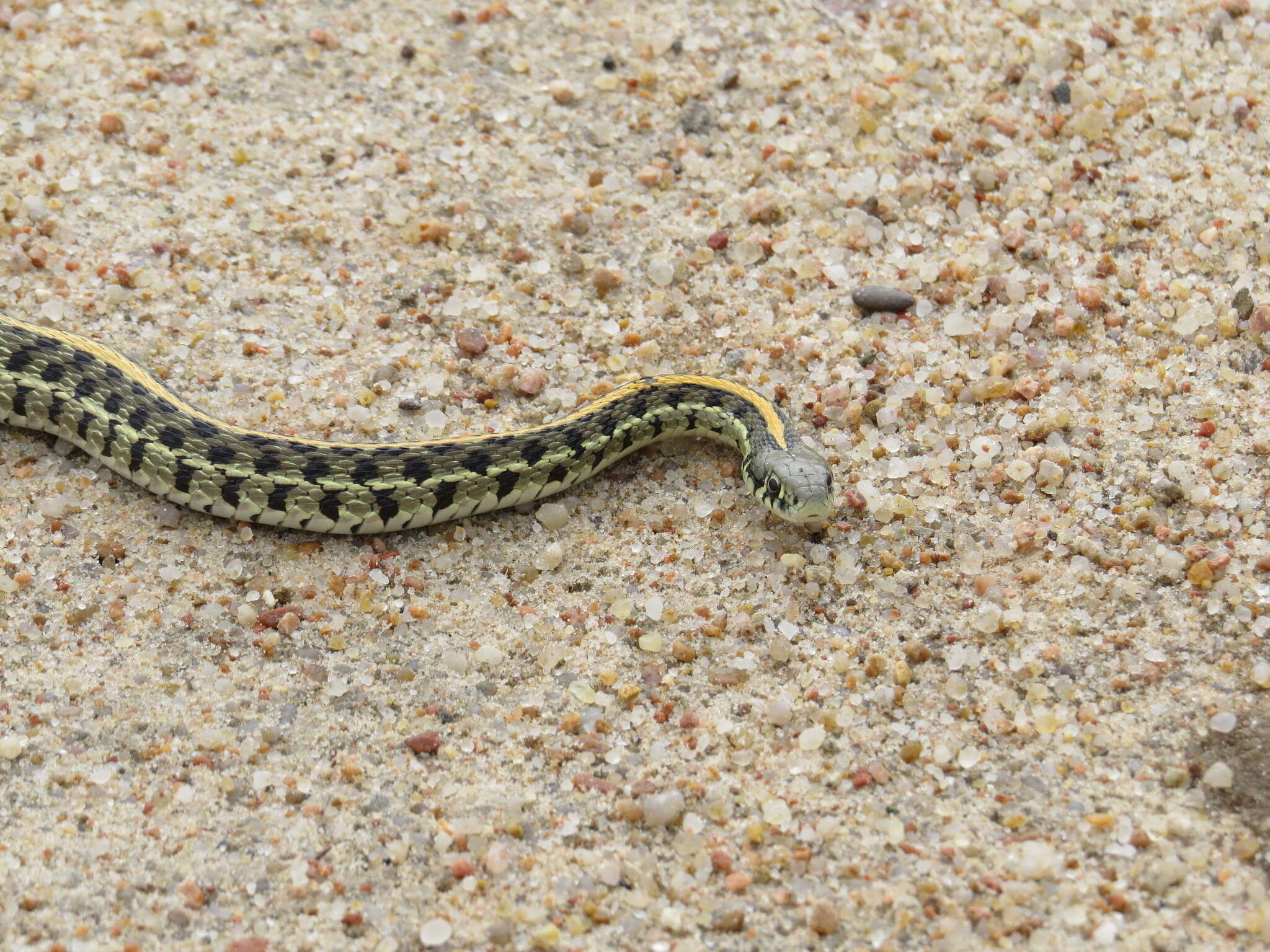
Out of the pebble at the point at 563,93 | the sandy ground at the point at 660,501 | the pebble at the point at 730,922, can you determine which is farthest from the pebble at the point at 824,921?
the pebble at the point at 563,93

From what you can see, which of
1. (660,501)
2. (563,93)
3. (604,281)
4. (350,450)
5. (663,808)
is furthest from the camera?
(563,93)

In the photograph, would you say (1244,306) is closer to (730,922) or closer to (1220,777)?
(1220,777)

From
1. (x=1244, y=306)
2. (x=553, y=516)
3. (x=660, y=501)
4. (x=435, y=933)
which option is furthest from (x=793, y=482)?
(x=1244, y=306)

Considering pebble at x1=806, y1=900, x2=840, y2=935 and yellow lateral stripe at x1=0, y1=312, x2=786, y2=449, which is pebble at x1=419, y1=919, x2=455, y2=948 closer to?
pebble at x1=806, y1=900, x2=840, y2=935

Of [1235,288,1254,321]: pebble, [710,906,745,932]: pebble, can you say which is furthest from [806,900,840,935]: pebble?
[1235,288,1254,321]: pebble

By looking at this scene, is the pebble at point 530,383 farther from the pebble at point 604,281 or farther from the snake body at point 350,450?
the pebble at point 604,281

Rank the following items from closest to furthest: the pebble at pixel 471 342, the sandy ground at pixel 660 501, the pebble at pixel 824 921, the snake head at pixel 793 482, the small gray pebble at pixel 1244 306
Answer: the pebble at pixel 824 921 < the sandy ground at pixel 660 501 < the snake head at pixel 793 482 < the small gray pebble at pixel 1244 306 < the pebble at pixel 471 342
